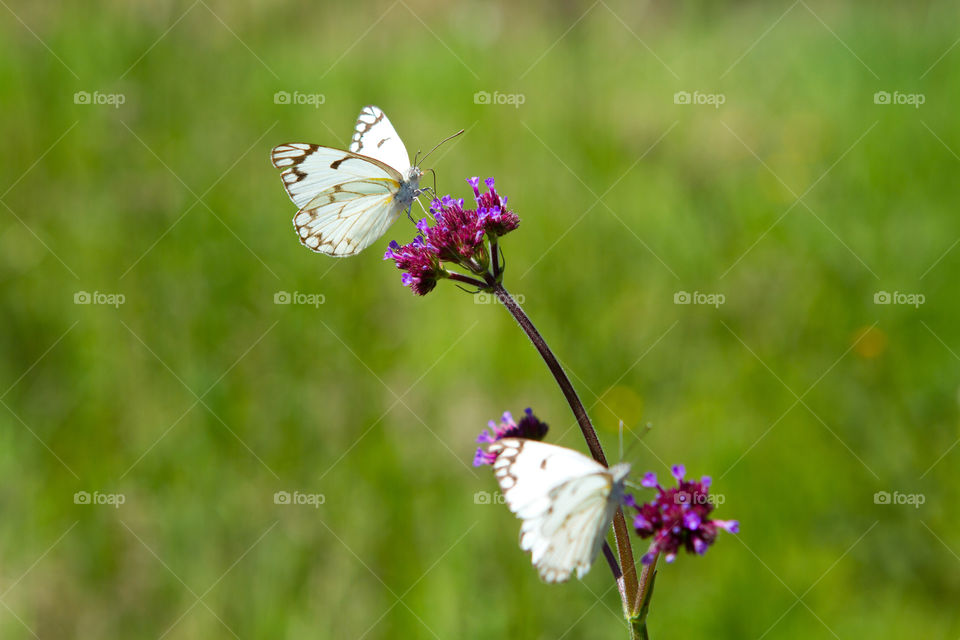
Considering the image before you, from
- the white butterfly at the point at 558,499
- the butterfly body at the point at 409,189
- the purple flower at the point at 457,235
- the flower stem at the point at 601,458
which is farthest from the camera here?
the butterfly body at the point at 409,189

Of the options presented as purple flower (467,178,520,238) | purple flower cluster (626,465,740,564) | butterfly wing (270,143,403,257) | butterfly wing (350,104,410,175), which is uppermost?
butterfly wing (350,104,410,175)

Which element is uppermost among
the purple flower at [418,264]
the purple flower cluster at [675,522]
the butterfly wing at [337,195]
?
the butterfly wing at [337,195]

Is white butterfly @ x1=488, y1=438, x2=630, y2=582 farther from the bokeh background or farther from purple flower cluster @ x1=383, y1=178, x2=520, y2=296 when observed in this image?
the bokeh background

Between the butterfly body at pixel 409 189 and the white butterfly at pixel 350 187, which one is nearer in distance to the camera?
the white butterfly at pixel 350 187

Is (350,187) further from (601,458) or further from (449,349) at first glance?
(449,349)

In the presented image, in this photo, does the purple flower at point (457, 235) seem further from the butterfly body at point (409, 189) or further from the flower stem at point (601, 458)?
the butterfly body at point (409, 189)

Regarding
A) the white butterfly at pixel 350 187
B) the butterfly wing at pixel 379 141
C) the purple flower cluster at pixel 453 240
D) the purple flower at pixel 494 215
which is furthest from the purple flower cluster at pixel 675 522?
the butterfly wing at pixel 379 141

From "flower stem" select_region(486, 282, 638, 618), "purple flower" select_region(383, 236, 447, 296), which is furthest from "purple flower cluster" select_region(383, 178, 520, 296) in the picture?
"flower stem" select_region(486, 282, 638, 618)

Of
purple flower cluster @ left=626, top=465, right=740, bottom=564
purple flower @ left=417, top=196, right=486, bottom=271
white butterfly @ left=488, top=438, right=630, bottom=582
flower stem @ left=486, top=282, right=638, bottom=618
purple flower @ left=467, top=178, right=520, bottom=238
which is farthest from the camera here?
purple flower @ left=467, top=178, right=520, bottom=238
